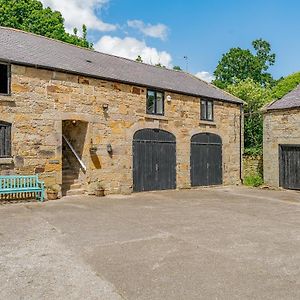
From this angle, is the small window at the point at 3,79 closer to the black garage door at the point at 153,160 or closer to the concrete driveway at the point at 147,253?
the concrete driveway at the point at 147,253

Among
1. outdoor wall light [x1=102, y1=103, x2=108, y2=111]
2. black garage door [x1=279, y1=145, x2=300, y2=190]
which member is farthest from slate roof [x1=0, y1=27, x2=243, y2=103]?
black garage door [x1=279, y1=145, x2=300, y2=190]

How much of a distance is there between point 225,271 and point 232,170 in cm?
1440

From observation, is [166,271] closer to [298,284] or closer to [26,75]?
[298,284]

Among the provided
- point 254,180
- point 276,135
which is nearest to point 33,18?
point 276,135

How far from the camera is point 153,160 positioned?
15.3 m

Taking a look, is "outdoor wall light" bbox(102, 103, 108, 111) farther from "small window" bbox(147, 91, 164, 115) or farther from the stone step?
the stone step

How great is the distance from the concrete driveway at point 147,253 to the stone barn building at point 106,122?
9.04 feet

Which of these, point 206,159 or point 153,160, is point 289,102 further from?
point 153,160

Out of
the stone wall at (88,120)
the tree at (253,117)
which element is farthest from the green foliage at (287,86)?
the stone wall at (88,120)

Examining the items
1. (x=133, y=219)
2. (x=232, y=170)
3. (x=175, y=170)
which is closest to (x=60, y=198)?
(x=133, y=219)

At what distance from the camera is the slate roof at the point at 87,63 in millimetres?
12219

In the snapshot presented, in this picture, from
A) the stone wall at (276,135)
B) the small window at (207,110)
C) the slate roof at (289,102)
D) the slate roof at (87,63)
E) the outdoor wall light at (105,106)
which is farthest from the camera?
the small window at (207,110)

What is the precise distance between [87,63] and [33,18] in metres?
18.9

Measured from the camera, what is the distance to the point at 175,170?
1614cm
